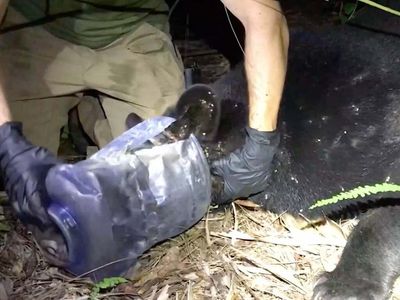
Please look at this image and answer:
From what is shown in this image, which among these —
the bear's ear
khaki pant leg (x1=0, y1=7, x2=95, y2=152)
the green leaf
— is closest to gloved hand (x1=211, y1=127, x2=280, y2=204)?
the bear's ear

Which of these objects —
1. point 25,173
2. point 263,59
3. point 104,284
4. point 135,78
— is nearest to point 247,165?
point 263,59

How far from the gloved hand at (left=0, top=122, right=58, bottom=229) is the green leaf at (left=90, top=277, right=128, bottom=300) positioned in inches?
12.7

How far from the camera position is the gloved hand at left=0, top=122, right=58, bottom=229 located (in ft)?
7.93

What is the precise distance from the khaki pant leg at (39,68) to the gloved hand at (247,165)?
3.75 feet

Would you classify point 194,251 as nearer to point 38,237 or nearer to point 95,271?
point 95,271

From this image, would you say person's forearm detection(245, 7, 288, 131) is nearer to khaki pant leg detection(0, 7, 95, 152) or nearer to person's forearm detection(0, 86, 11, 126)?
person's forearm detection(0, 86, 11, 126)

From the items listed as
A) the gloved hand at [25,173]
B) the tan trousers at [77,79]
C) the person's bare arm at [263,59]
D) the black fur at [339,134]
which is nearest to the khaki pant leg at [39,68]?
the tan trousers at [77,79]

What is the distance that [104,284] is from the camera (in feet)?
8.48

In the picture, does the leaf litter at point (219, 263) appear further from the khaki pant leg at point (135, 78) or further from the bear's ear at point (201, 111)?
the khaki pant leg at point (135, 78)

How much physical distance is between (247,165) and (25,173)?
0.90 metres

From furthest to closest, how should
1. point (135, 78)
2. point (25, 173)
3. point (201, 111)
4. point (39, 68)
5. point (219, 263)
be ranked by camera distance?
point (135, 78) → point (39, 68) → point (201, 111) → point (219, 263) → point (25, 173)

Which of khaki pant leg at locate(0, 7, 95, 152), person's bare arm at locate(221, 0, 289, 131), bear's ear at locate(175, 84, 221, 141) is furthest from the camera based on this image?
khaki pant leg at locate(0, 7, 95, 152)

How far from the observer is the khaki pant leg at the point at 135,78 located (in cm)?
379

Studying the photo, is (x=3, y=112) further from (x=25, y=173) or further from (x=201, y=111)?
(x=201, y=111)
